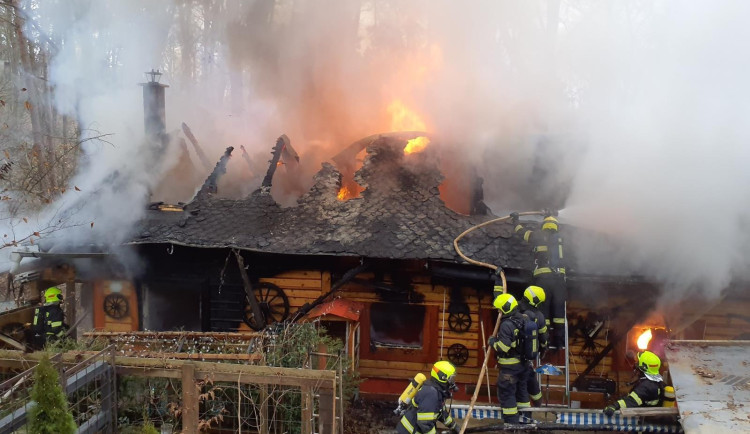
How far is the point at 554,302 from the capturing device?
7.85 m

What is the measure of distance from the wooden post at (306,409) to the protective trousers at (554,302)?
397cm

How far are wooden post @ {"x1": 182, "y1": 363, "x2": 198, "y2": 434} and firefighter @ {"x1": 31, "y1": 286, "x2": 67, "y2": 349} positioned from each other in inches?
168

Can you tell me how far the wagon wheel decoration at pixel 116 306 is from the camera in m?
10.0

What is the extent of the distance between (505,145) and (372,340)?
558cm

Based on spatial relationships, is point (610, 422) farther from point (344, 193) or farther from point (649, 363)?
point (344, 193)

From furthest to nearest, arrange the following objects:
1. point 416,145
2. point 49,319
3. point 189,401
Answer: point 416,145, point 49,319, point 189,401

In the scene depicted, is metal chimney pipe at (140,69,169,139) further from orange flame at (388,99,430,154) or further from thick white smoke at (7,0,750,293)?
orange flame at (388,99,430,154)

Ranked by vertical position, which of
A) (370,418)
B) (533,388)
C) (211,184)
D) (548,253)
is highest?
(211,184)

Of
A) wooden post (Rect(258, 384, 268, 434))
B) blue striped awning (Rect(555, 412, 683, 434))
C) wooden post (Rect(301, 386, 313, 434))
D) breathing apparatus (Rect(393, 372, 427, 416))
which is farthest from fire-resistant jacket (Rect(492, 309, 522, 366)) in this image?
wooden post (Rect(258, 384, 268, 434))

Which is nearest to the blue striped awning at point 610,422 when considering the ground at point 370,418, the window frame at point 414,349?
the ground at point 370,418

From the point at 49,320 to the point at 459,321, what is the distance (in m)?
7.03

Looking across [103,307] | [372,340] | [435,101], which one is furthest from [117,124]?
[372,340]

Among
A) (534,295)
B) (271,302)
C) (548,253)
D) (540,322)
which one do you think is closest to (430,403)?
(540,322)

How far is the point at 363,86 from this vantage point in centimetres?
1527
